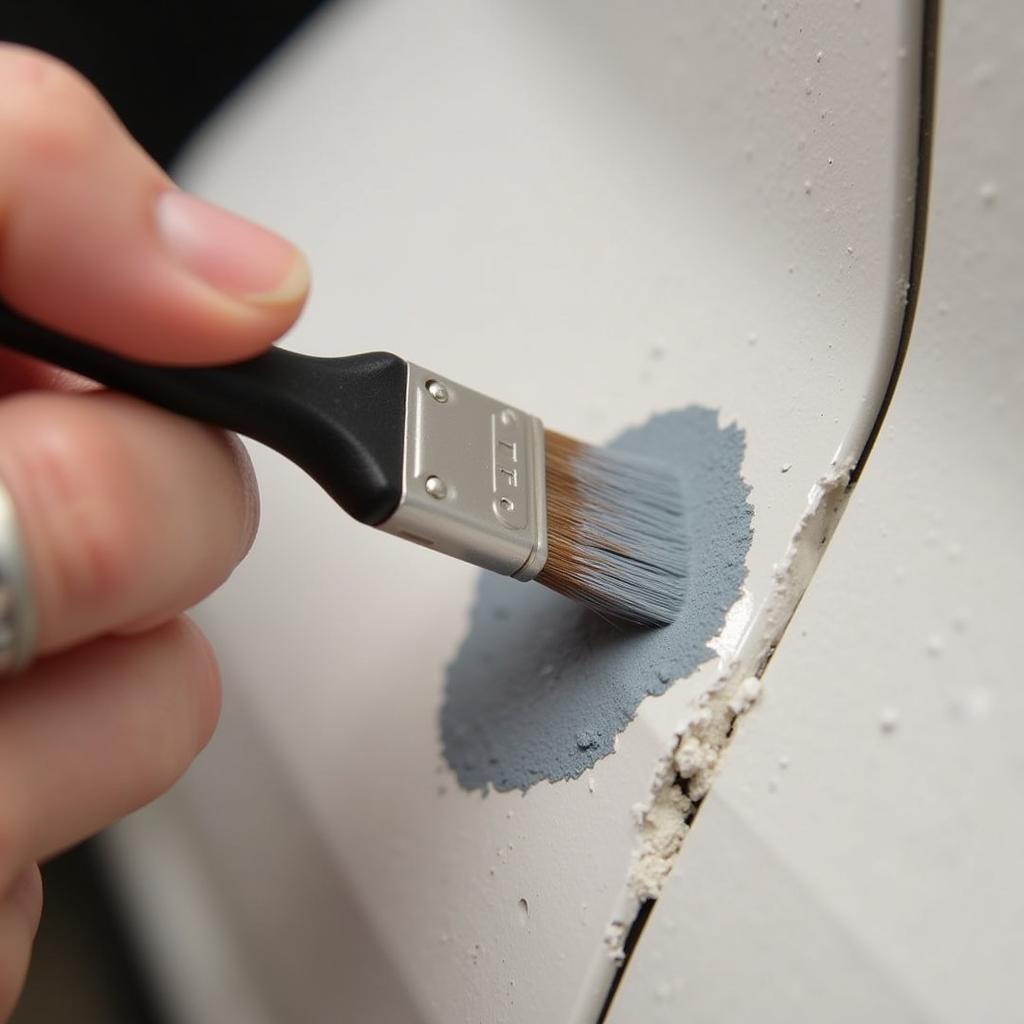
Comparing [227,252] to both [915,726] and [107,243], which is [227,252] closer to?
[107,243]

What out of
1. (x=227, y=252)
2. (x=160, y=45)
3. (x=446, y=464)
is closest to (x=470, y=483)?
(x=446, y=464)

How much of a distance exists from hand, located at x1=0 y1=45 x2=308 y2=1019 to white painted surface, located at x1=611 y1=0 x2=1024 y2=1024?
197 millimetres

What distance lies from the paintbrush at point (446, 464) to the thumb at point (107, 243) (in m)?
0.01

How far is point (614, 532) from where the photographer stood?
42 centimetres

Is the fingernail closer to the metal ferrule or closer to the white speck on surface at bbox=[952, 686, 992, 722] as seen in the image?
the metal ferrule

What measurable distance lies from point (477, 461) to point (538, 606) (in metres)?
0.10

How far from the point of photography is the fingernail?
30cm

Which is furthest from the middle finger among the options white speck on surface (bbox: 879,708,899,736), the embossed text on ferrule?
white speck on surface (bbox: 879,708,899,736)

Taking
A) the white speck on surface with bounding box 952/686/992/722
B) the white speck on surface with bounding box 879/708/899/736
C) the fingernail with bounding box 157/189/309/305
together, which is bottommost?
the white speck on surface with bounding box 879/708/899/736

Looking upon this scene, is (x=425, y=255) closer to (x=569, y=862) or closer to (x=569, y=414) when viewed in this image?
(x=569, y=414)

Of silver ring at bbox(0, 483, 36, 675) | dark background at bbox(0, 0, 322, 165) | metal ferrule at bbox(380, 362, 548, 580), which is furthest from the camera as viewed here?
dark background at bbox(0, 0, 322, 165)

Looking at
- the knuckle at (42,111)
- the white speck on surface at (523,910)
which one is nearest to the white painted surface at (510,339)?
the white speck on surface at (523,910)

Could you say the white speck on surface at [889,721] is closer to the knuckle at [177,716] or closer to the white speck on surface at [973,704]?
the white speck on surface at [973,704]

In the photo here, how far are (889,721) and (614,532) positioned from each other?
5.8 inches
